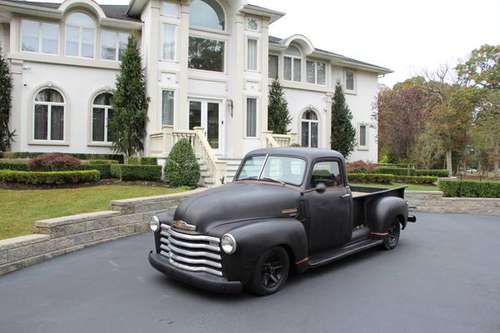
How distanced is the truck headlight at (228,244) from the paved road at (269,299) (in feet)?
2.12

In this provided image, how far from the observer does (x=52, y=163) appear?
40.7 feet

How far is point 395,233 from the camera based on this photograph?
25.2ft

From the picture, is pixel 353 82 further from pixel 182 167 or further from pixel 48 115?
pixel 48 115

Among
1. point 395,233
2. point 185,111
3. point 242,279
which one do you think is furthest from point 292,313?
point 185,111

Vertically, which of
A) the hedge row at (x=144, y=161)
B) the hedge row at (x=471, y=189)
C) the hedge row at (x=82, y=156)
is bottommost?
the hedge row at (x=471, y=189)

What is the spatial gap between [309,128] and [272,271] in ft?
64.4

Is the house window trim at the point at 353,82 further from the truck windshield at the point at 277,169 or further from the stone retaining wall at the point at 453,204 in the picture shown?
the truck windshield at the point at 277,169

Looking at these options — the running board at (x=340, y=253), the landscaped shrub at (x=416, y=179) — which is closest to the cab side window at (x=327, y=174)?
the running board at (x=340, y=253)

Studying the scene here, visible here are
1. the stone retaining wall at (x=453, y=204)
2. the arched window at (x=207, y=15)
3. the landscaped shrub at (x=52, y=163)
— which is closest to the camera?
the stone retaining wall at (x=453, y=204)

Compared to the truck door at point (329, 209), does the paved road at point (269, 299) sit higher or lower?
lower

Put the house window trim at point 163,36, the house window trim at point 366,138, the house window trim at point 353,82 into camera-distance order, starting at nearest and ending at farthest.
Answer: the house window trim at point 163,36 → the house window trim at point 353,82 → the house window trim at point 366,138

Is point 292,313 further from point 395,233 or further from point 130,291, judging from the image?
point 395,233

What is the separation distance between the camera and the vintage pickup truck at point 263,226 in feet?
15.3

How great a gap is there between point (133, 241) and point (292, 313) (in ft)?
14.1
